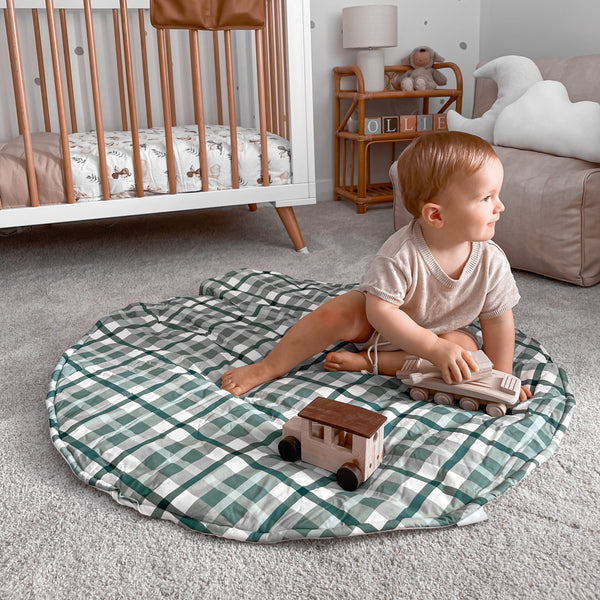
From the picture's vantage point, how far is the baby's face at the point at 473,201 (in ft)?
3.19

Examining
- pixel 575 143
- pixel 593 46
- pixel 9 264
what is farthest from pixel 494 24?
pixel 9 264

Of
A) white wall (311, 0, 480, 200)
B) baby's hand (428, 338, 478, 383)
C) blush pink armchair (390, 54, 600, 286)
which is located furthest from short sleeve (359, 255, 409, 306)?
white wall (311, 0, 480, 200)

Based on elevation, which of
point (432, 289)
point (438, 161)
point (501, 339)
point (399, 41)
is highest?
point (399, 41)

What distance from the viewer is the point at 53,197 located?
6.05 ft

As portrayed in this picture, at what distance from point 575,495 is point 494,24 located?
2792 millimetres

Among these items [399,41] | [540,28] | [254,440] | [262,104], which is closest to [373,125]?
[399,41]

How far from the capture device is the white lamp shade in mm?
2619

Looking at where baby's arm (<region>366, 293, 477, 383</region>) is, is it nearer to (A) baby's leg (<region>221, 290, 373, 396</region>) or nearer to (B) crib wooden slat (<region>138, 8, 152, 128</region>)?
(A) baby's leg (<region>221, 290, 373, 396</region>)

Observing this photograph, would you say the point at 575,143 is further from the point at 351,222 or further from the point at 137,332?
the point at 137,332

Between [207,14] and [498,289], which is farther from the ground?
[207,14]

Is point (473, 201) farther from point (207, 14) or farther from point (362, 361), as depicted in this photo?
point (207, 14)

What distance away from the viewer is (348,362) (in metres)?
1.17

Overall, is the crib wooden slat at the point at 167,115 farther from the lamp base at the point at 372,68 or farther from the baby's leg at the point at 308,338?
the lamp base at the point at 372,68

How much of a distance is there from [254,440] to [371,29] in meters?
2.17
